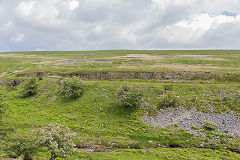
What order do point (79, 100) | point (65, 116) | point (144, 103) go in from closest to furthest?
point (65, 116) → point (144, 103) → point (79, 100)

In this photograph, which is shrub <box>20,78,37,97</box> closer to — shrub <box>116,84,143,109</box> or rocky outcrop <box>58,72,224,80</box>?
rocky outcrop <box>58,72,224,80</box>

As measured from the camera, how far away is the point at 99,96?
128 ft

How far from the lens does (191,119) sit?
29375 mm

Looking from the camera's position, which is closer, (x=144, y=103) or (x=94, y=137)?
(x=94, y=137)

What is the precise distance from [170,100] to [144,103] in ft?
20.4

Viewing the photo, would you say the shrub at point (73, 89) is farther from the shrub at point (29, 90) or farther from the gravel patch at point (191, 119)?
the gravel patch at point (191, 119)

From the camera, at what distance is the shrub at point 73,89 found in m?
38.7

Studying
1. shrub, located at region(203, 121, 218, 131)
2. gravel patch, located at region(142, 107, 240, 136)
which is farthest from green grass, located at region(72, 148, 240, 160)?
gravel patch, located at region(142, 107, 240, 136)

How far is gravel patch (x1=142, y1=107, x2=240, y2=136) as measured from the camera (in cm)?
2704

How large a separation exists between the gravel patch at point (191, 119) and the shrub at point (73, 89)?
1953 centimetres

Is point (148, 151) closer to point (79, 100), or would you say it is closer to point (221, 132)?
point (221, 132)

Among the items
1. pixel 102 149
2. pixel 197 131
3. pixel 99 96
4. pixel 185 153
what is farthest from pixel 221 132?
pixel 99 96

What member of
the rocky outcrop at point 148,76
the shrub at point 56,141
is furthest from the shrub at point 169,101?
the shrub at point 56,141

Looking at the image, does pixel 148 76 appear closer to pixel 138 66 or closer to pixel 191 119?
pixel 138 66
